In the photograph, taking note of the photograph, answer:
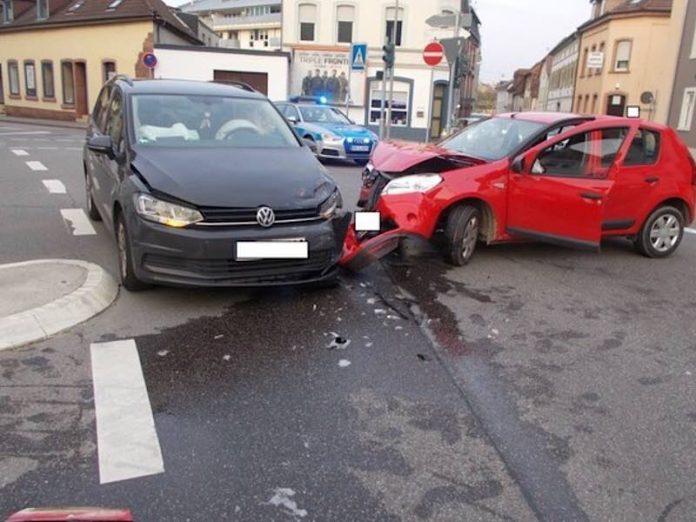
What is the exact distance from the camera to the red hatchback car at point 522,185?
6.22 metres

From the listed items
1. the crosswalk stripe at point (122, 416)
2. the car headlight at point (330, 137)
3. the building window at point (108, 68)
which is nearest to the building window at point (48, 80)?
the building window at point (108, 68)

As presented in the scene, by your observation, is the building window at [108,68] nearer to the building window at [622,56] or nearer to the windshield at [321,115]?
the windshield at [321,115]

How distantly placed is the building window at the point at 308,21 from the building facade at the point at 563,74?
24.2m

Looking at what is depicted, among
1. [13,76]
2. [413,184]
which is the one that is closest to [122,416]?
[413,184]

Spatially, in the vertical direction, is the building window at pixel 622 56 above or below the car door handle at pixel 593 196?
above

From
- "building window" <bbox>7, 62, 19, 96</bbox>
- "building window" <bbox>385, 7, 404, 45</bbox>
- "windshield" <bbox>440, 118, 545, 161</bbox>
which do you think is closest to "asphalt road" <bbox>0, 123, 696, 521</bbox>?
"windshield" <bbox>440, 118, 545, 161</bbox>

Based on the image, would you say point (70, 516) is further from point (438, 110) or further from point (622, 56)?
point (622, 56)

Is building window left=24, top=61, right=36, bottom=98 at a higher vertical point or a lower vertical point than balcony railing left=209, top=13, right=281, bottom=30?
lower

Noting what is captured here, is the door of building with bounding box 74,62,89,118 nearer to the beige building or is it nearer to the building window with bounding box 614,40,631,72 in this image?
the beige building

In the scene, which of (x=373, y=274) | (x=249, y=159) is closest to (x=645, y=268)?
(x=373, y=274)

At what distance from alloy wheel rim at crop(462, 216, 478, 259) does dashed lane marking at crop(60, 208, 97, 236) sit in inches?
162

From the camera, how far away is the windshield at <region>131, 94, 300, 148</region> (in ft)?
18.6

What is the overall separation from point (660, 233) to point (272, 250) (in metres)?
5.05

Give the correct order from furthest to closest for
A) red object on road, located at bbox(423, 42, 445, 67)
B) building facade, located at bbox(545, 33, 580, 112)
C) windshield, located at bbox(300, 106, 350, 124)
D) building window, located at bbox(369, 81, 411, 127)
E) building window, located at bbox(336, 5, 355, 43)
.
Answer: building facade, located at bbox(545, 33, 580, 112), building window, located at bbox(336, 5, 355, 43), building window, located at bbox(369, 81, 411, 127), windshield, located at bbox(300, 106, 350, 124), red object on road, located at bbox(423, 42, 445, 67)
